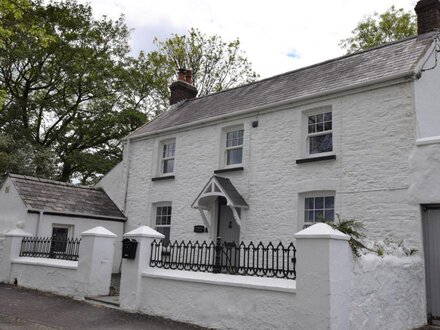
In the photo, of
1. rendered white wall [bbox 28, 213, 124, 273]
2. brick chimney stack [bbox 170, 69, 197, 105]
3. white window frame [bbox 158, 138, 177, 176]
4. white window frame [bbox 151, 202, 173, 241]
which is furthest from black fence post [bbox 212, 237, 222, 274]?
brick chimney stack [bbox 170, 69, 197, 105]

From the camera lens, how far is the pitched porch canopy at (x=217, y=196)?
1291 cm

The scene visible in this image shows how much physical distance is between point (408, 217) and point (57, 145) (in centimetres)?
2436

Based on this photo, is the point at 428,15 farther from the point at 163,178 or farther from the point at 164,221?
the point at 164,221

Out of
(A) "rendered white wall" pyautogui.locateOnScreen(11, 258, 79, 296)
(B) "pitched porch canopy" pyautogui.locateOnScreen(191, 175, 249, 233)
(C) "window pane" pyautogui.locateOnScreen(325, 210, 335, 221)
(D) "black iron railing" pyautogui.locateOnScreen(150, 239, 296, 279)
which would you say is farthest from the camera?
(B) "pitched porch canopy" pyautogui.locateOnScreen(191, 175, 249, 233)

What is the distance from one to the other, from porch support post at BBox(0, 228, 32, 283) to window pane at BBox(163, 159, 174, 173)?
5.58m

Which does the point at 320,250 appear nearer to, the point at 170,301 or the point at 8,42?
the point at 170,301

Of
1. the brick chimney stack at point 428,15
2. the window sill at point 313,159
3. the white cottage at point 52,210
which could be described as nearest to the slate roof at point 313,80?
the brick chimney stack at point 428,15

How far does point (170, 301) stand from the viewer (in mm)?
8758

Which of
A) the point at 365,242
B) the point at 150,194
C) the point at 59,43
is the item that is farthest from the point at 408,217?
the point at 59,43

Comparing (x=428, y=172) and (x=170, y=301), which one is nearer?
(x=170, y=301)

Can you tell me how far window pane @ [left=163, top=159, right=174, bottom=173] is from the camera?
16.7 meters

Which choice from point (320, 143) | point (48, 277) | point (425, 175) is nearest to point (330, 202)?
point (320, 143)

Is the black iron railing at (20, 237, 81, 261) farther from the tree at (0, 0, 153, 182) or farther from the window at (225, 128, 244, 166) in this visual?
the tree at (0, 0, 153, 182)

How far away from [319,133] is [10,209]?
449 inches
